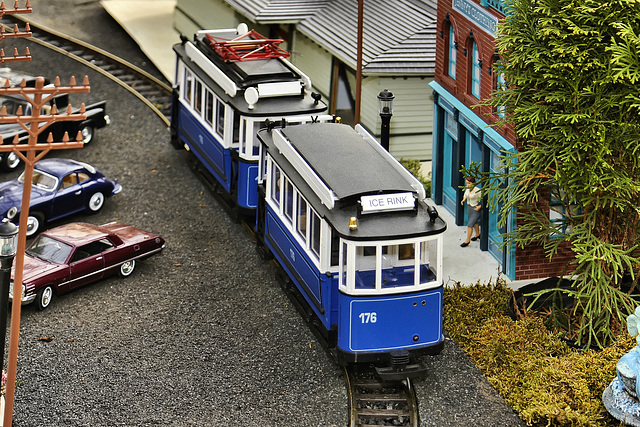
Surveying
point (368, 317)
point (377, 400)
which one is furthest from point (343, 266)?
point (377, 400)

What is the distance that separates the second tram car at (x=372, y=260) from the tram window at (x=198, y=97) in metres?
6.44

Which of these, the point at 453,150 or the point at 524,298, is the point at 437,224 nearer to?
the point at 524,298

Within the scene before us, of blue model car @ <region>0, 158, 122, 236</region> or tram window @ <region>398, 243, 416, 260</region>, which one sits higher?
tram window @ <region>398, 243, 416, 260</region>

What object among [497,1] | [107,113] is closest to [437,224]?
[497,1]

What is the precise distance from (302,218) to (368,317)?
7.64 feet

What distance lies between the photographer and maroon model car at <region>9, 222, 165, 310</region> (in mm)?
18000

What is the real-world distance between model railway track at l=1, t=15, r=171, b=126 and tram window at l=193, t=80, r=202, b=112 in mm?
4017

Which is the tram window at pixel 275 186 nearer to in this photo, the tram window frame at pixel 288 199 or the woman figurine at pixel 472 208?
the tram window frame at pixel 288 199

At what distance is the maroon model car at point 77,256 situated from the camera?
59.1 feet

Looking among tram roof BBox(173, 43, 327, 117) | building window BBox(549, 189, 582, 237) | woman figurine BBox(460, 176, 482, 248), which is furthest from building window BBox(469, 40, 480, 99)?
tram roof BBox(173, 43, 327, 117)

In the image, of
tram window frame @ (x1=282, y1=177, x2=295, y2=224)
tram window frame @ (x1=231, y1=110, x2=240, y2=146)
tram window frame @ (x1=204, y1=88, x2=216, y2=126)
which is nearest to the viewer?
tram window frame @ (x1=282, y1=177, x2=295, y2=224)

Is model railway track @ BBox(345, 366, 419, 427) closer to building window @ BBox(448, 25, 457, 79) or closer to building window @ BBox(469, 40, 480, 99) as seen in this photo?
building window @ BBox(469, 40, 480, 99)

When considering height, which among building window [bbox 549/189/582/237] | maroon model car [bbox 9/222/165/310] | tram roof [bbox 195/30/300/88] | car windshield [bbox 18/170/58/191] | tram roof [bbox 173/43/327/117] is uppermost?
tram roof [bbox 195/30/300/88]

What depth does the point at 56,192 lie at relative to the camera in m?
21.1
